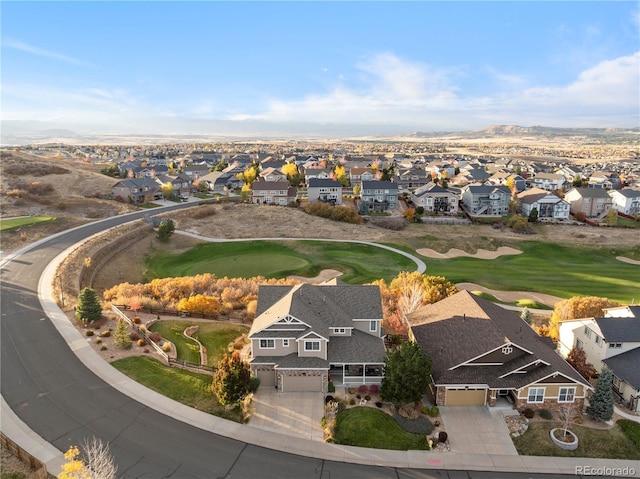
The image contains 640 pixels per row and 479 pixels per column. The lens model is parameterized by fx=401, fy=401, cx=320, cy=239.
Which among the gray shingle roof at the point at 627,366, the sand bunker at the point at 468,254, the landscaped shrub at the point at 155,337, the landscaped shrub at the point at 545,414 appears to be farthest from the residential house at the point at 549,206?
the landscaped shrub at the point at 155,337

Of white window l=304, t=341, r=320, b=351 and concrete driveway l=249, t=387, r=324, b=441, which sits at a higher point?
white window l=304, t=341, r=320, b=351

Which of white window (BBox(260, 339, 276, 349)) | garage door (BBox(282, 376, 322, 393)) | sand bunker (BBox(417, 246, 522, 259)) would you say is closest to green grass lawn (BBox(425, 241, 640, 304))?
sand bunker (BBox(417, 246, 522, 259))

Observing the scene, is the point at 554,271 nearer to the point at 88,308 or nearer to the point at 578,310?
the point at 578,310

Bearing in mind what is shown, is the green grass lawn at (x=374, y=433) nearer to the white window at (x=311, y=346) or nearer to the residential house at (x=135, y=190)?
the white window at (x=311, y=346)

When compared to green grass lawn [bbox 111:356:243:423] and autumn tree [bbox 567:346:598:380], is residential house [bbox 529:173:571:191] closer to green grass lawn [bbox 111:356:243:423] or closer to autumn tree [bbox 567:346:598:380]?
autumn tree [bbox 567:346:598:380]

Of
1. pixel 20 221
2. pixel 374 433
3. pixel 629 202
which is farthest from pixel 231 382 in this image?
pixel 629 202
